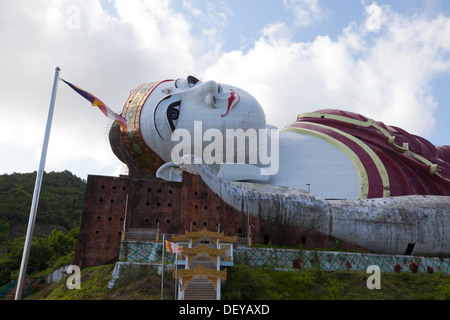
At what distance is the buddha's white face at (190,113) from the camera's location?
62.7 ft

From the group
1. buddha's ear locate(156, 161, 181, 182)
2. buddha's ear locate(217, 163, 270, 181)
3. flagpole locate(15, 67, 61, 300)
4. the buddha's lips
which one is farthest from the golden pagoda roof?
the buddha's lips

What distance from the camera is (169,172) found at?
717 inches

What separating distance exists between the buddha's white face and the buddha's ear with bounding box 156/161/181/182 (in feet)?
4.12

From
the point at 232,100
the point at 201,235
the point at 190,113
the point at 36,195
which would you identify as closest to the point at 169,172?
the point at 190,113

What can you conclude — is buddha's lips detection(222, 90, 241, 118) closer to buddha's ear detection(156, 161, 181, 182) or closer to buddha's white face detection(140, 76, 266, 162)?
buddha's white face detection(140, 76, 266, 162)

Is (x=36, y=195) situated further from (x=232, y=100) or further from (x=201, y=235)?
(x=232, y=100)

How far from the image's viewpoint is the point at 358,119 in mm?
23047

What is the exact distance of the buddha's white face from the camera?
62.7 feet

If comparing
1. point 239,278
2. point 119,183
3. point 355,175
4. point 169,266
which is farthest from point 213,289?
point 355,175

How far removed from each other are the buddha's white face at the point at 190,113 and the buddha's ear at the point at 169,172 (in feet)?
4.12

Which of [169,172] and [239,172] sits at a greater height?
[239,172]

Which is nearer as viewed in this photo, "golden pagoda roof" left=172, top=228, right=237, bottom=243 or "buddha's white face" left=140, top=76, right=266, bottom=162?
"golden pagoda roof" left=172, top=228, right=237, bottom=243

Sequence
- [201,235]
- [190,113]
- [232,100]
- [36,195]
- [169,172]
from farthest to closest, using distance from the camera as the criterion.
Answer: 1. [232,100]
2. [190,113]
3. [169,172]
4. [201,235]
5. [36,195]

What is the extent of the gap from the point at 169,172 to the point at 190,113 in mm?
2565
